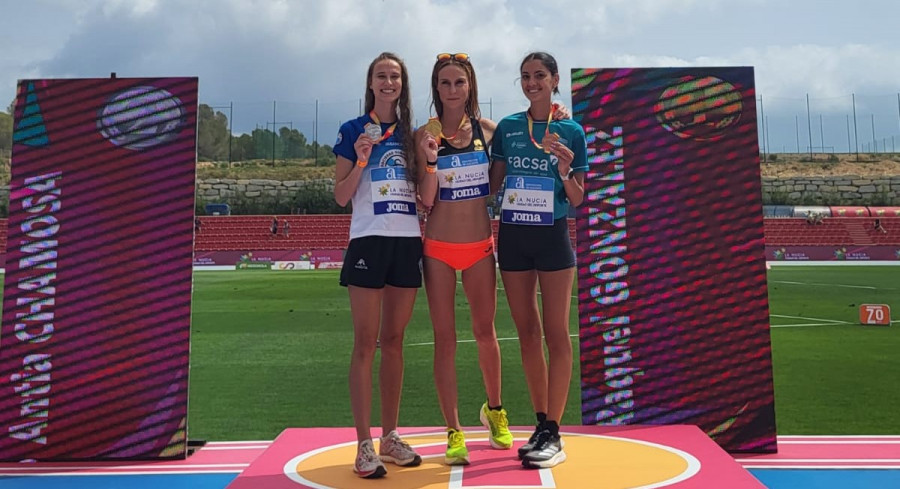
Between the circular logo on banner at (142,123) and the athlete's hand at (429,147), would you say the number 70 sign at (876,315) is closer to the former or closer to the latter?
the athlete's hand at (429,147)

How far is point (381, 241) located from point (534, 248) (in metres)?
0.82

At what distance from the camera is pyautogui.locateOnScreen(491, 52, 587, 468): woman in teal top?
3547 millimetres

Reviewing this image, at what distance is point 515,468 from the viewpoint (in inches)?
132

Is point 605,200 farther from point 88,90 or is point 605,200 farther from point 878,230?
point 878,230

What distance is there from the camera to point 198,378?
711 centimetres

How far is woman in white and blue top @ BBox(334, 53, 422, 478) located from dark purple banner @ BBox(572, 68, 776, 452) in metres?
1.41

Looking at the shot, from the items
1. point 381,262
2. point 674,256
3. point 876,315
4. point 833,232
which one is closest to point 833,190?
point 833,232

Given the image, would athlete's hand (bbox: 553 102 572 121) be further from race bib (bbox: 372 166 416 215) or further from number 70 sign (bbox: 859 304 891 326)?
number 70 sign (bbox: 859 304 891 326)

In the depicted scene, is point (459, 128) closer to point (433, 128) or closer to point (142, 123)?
point (433, 128)

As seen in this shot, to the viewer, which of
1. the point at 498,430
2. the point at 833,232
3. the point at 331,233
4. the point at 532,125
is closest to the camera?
the point at 532,125

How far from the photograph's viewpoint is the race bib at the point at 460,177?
3.50 metres

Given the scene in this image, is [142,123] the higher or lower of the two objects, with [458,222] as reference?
higher

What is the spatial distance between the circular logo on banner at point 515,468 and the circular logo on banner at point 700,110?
2.06 meters

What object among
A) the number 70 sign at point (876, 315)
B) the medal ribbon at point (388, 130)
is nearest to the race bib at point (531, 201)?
the medal ribbon at point (388, 130)
